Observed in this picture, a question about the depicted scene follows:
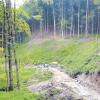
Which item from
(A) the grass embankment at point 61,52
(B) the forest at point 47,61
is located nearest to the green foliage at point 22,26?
(B) the forest at point 47,61

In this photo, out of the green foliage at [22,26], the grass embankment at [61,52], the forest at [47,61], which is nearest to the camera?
the forest at [47,61]

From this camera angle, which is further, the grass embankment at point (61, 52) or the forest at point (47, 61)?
the grass embankment at point (61, 52)

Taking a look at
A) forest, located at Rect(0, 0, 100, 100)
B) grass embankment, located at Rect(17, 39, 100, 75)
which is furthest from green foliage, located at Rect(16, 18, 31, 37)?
grass embankment, located at Rect(17, 39, 100, 75)

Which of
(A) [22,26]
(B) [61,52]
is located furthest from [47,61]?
(A) [22,26]

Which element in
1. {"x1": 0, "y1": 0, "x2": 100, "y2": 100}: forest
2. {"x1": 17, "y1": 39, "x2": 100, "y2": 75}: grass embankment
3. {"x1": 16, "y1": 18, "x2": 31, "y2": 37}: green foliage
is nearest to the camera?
{"x1": 0, "y1": 0, "x2": 100, "y2": 100}: forest

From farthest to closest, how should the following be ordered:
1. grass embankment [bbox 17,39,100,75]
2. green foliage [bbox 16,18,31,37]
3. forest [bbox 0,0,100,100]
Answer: grass embankment [bbox 17,39,100,75], green foliage [bbox 16,18,31,37], forest [bbox 0,0,100,100]

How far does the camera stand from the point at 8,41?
22484mm

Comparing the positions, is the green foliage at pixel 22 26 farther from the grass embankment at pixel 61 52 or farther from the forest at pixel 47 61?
the grass embankment at pixel 61 52

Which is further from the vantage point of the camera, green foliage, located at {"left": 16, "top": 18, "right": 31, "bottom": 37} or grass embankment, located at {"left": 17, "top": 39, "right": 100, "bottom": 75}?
grass embankment, located at {"left": 17, "top": 39, "right": 100, "bottom": 75}

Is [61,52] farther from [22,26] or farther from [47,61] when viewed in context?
[22,26]

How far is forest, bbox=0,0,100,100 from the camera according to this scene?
22359 mm

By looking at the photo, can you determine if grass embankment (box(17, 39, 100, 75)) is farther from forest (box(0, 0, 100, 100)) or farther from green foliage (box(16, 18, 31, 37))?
green foliage (box(16, 18, 31, 37))

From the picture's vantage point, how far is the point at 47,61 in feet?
197

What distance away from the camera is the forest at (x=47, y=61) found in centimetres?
2236
